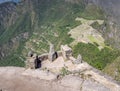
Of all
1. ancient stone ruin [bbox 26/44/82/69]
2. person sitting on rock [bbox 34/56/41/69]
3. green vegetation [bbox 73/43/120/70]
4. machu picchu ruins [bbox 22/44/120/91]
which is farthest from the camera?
green vegetation [bbox 73/43/120/70]

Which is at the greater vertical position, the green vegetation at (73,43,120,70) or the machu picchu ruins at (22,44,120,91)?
the machu picchu ruins at (22,44,120,91)

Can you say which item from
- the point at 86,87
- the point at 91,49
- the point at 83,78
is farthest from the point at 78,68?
the point at 91,49

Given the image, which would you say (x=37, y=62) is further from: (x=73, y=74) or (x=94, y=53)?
(x=94, y=53)

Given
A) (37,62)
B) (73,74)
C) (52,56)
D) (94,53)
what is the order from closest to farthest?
(73,74) < (37,62) < (52,56) < (94,53)

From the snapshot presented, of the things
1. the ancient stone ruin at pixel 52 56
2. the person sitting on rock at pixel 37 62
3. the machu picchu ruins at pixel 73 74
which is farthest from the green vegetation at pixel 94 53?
the machu picchu ruins at pixel 73 74

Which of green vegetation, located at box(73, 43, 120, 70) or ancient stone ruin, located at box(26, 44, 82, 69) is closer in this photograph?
ancient stone ruin, located at box(26, 44, 82, 69)

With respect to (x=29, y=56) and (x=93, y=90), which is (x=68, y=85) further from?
(x=29, y=56)

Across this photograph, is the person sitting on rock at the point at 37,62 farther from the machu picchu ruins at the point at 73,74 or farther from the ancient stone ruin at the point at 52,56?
the machu picchu ruins at the point at 73,74

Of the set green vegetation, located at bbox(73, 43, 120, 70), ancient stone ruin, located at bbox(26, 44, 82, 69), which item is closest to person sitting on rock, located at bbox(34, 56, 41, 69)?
ancient stone ruin, located at bbox(26, 44, 82, 69)

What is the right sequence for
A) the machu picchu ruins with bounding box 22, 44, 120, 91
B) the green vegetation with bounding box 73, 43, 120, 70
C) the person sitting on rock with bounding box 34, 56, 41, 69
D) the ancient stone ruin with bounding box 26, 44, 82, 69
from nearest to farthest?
1. the machu picchu ruins with bounding box 22, 44, 120, 91
2. the person sitting on rock with bounding box 34, 56, 41, 69
3. the ancient stone ruin with bounding box 26, 44, 82, 69
4. the green vegetation with bounding box 73, 43, 120, 70

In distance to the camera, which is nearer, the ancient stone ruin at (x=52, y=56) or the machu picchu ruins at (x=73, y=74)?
the machu picchu ruins at (x=73, y=74)

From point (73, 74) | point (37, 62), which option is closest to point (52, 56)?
point (37, 62)

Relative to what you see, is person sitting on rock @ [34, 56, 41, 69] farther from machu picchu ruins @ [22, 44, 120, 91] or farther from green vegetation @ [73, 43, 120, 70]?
green vegetation @ [73, 43, 120, 70]

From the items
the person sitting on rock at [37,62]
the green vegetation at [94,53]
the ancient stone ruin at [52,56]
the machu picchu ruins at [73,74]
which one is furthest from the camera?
the green vegetation at [94,53]
